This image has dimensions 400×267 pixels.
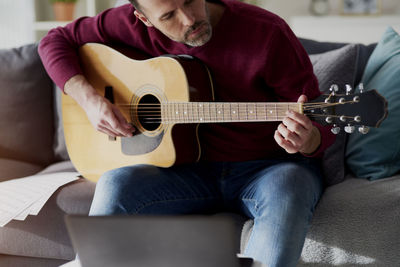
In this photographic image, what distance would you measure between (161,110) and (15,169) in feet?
2.64

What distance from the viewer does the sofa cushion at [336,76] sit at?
1.55m

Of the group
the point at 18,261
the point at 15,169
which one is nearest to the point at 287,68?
the point at 18,261

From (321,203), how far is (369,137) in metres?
0.33

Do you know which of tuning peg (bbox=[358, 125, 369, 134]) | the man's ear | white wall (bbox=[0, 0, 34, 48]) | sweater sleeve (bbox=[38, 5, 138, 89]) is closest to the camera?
tuning peg (bbox=[358, 125, 369, 134])

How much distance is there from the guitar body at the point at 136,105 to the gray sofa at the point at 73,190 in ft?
0.45

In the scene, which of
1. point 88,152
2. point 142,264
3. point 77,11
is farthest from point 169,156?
point 77,11

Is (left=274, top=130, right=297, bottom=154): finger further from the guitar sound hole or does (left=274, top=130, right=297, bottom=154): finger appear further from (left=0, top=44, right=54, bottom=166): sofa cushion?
(left=0, top=44, right=54, bottom=166): sofa cushion

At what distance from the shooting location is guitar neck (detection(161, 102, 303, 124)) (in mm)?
1173

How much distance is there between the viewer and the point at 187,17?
1.25 meters

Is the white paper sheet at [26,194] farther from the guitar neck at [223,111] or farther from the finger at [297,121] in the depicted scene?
the finger at [297,121]

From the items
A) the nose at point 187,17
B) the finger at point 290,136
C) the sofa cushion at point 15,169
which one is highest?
the nose at point 187,17

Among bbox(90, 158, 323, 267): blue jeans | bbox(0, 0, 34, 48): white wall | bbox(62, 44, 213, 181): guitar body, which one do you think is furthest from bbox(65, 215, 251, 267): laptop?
bbox(0, 0, 34, 48): white wall

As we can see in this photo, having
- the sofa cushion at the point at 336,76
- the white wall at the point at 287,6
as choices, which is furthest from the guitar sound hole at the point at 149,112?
the white wall at the point at 287,6

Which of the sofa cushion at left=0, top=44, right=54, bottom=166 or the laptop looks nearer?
the laptop
